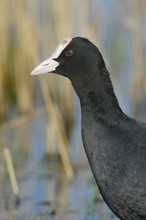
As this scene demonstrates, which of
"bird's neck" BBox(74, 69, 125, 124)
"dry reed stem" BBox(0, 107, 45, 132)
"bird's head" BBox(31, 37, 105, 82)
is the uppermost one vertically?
"bird's head" BBox(31, 37, 105, 82)

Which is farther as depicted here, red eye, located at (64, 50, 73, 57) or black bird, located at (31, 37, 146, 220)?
red eye, located at (64, 50, 73, 57)

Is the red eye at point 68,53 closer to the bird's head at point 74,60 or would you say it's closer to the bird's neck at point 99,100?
the bird's head at point 74,60

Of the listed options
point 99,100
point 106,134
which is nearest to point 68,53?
point 99,100

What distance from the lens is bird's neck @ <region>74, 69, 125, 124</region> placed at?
5340 millimetres

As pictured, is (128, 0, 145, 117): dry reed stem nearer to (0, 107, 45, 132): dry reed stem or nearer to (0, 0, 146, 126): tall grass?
(0, 0, 146, 126): tall grass

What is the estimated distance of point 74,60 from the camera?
18.2 ft

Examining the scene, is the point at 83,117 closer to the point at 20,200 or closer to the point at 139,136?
the point at 139,136

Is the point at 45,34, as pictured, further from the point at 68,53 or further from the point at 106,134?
the point at 106,134

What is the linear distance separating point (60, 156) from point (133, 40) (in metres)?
1.55

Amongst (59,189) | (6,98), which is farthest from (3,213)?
(6,98)

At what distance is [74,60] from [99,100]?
0.34 m

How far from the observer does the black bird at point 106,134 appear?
5086 millimetres

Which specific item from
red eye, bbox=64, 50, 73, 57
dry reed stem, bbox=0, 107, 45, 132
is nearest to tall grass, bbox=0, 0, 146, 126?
dry reed stem, bbox=0, 107, 45, 132

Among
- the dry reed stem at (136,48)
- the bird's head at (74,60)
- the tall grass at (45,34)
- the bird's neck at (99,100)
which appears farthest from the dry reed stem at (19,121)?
the bird's neck at (99,100)
